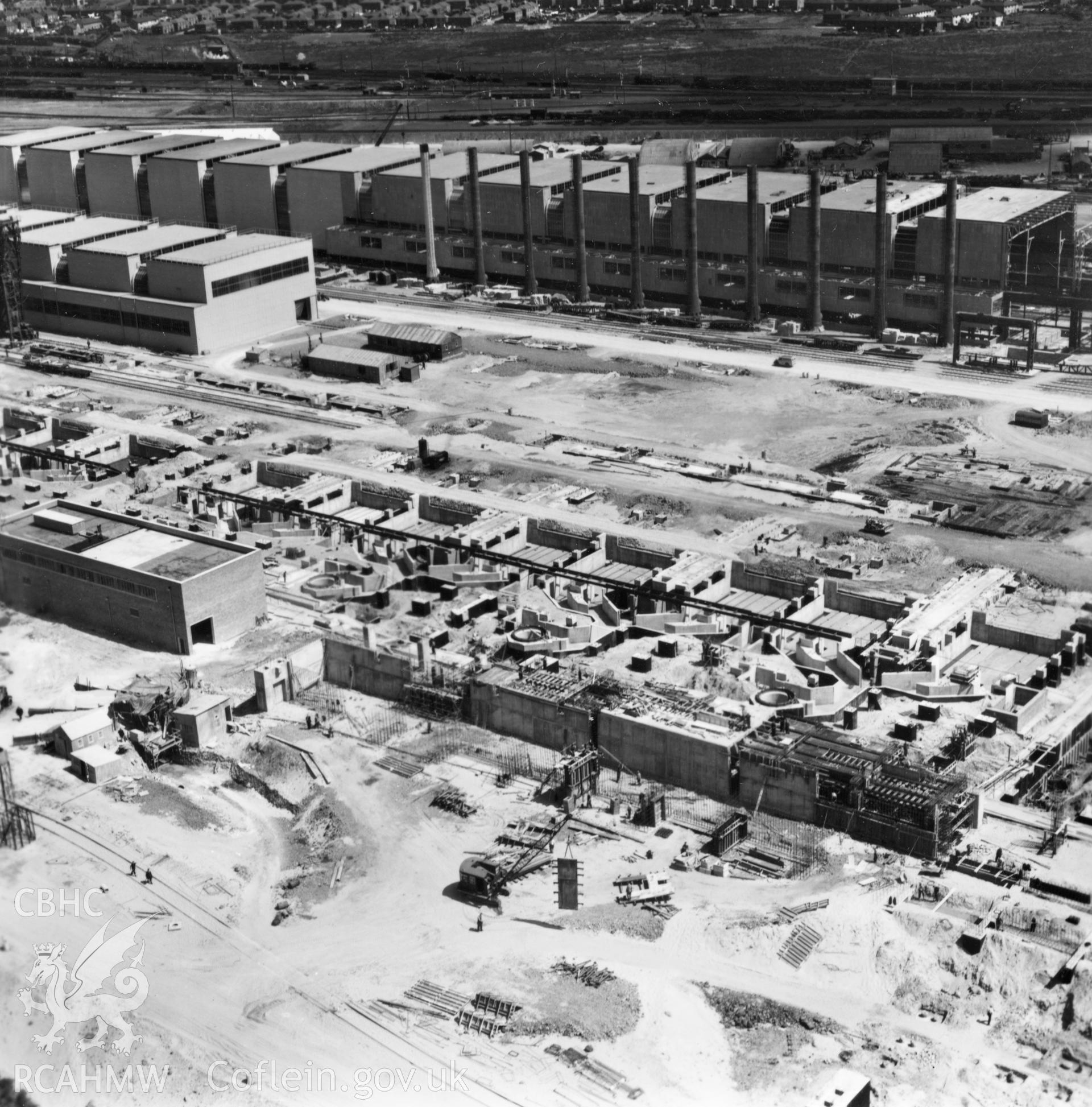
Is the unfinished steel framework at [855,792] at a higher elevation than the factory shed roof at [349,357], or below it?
below

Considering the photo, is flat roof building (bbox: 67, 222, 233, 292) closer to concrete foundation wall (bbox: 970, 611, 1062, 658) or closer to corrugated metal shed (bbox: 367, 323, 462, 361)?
corrugated metal shed (bbox: 367, 323, 462, 361)

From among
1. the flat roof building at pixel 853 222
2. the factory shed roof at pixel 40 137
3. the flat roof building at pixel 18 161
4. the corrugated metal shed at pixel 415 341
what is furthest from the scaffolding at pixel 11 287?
the flat roof building at pixel 853 222

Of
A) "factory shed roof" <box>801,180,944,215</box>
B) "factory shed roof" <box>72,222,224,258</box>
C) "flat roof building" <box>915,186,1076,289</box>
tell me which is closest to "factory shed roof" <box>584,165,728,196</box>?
"factory shed roof" <box>801,180,944,215</box>

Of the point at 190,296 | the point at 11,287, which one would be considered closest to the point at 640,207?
the point at 190,296

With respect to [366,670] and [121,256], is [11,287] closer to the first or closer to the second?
[121,256]

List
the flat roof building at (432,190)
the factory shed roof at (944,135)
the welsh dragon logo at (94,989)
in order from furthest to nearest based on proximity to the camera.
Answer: the factory shed roof at (944,135) < the flat roof building at (432,190) < the welsh dragon logo at (94,989)

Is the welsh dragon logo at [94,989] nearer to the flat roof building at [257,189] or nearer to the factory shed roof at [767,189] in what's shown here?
the factory shed roof at [767,189]
